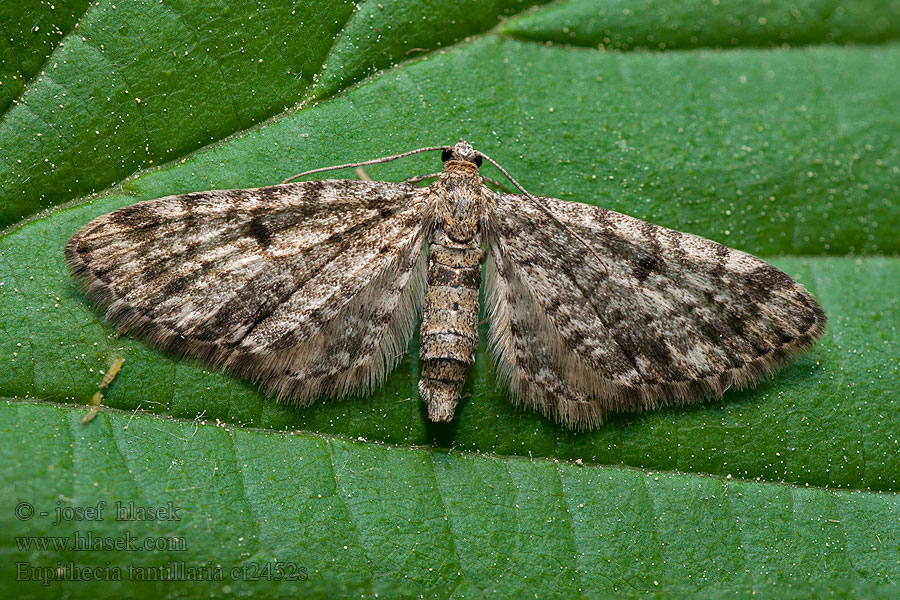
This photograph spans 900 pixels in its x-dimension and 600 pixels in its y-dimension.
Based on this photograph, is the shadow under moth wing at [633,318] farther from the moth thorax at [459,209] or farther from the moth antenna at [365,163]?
the moth antenna at [365,163]

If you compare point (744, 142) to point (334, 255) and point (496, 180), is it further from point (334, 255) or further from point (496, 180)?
point (334, 255)

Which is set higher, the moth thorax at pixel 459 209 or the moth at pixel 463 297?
the moth thorax at pixel 459 209

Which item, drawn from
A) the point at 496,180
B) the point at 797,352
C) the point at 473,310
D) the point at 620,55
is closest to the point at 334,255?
the point at 473,310

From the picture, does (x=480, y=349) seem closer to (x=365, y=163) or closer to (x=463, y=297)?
(x=463, y=297)

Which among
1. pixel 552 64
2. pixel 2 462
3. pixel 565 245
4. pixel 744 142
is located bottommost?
pixel 2 462

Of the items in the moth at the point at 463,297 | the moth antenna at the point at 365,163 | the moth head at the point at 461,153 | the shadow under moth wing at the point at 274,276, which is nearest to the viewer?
the shadow under moth wing at the point at 274,276

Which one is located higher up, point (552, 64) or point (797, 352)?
point (552, 64)

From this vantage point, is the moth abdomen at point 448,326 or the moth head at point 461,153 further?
the moth head at point 461,153

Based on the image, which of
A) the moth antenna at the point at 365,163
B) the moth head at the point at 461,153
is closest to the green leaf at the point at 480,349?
the moth antenna at the point at 365,163
